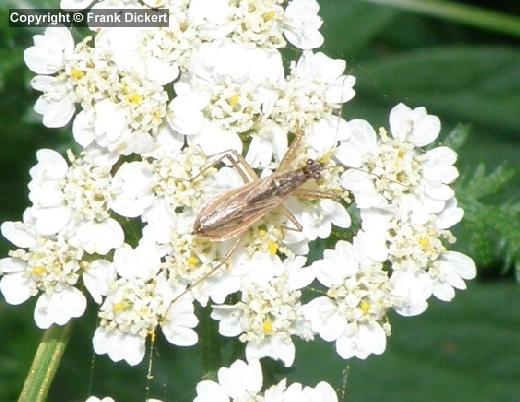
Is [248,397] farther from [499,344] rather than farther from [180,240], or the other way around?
[499,344]

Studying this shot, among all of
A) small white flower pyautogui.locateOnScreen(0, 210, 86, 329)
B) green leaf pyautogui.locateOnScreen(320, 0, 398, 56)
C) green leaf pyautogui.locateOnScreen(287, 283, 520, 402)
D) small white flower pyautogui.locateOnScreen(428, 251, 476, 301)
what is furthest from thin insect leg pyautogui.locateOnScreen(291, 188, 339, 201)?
green leaf pyautogui.locateOnScreen(320, 0, 398, 56)

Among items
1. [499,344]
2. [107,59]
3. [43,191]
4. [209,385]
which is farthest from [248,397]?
Answer: [499,344]

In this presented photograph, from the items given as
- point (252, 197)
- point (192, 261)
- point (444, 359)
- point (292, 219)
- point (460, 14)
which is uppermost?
point (460, 14)

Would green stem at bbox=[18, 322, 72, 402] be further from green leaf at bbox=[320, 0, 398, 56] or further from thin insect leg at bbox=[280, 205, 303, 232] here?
green leaf at bbox=[320, 0, 398, 56]

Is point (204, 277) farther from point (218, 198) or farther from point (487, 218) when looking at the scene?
point (487, 218)

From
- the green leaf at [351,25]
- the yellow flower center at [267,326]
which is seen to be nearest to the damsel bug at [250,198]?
the yellow flower center at [267,326]

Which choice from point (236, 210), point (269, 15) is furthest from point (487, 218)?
point (269, 15)

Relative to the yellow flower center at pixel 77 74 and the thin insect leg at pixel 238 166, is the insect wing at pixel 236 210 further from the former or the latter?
the yellow flower center at pixel 77 74

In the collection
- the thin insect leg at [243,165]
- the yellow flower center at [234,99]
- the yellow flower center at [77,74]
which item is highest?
the yellow flower center at [77,74]
